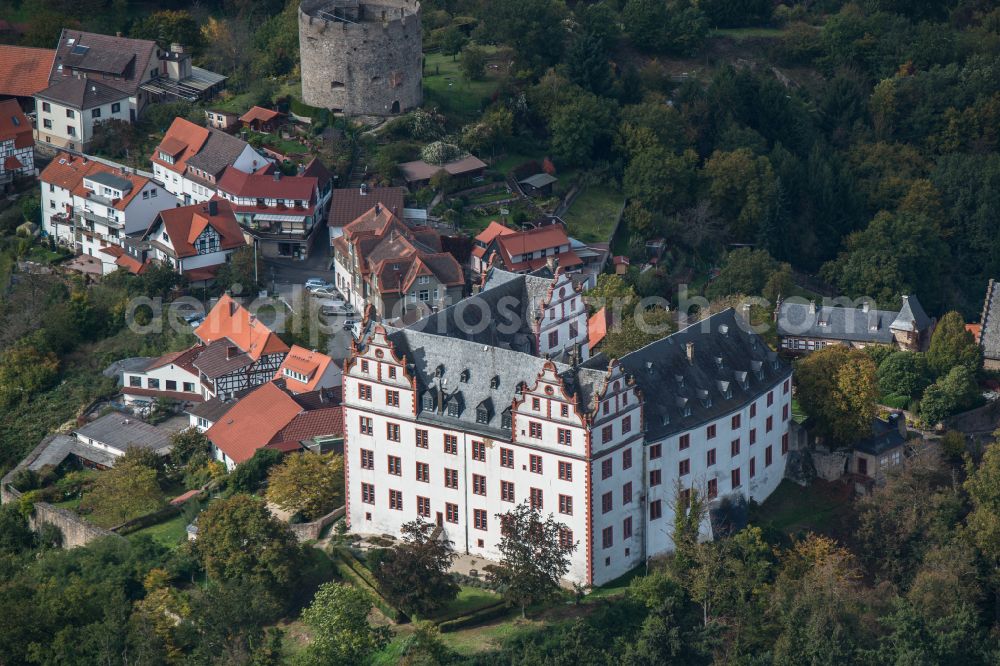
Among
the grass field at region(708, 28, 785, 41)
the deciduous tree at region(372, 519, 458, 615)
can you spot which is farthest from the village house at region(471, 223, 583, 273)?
the grass field at region(708, 28, 785, 41)

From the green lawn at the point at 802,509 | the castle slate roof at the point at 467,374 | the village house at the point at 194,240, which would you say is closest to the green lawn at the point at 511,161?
the village house at the point at 194,240

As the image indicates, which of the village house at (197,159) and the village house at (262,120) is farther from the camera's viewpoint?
the village house at (262,120)

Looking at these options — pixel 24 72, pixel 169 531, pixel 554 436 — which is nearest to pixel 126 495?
pixel 169 531

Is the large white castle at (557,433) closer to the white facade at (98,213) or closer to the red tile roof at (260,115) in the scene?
the white facade at (98,213)

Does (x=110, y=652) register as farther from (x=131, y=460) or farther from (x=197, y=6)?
(x=197, y=6)

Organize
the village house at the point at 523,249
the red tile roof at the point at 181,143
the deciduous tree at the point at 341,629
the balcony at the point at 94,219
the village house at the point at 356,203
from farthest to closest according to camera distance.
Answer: the red tile roof at the point at 181,143 → the balcony at the point at 94,219 → the village house at the point at 356,203 → the village house at the point at 523,249 → the deciduous tree at the point at 341,629

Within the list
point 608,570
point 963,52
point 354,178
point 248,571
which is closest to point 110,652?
point 248,571
